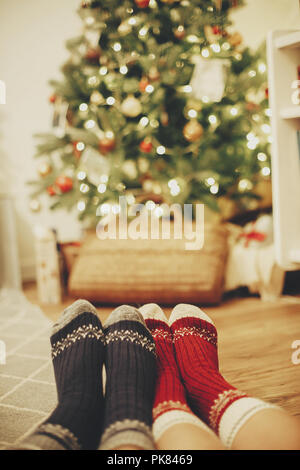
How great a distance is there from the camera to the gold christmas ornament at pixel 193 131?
4.62 ft

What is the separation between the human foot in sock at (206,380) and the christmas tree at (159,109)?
28.8 inches

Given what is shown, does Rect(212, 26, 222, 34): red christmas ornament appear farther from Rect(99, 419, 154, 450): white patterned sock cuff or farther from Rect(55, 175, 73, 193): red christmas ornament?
Rect(99, 419, 154, 450): white patterned sock cuff

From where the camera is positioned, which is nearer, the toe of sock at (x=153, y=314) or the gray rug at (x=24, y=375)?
the gray rug at (x=24, y=375)

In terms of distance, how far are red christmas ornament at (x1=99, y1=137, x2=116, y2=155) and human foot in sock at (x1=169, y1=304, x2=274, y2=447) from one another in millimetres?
851

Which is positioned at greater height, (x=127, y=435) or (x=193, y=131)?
(x=193, y=131)

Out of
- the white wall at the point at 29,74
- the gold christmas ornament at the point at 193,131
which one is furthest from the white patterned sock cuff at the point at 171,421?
the white wall at the point at 29,74

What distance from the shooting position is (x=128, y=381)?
0.54 metres

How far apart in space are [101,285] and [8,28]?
146cm

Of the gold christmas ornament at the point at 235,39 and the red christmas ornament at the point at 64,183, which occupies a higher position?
the gold christmas ornament at the point at 235,39

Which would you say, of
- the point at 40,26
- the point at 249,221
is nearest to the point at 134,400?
the point at 249,221

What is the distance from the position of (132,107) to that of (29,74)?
34.2 inches

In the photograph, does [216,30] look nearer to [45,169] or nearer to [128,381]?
[45,169]

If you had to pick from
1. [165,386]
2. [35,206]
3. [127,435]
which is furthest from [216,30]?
[127,435]

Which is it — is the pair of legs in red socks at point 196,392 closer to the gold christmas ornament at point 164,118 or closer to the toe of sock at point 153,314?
the toe of sock at point 153,314
